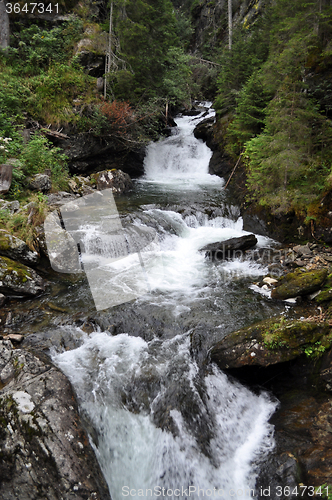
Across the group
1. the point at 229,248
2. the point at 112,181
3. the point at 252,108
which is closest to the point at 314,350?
the point at 229,248

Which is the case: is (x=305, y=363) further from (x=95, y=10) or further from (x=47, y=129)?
(x=95, y=10)

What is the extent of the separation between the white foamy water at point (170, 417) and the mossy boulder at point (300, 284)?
7.69 ft

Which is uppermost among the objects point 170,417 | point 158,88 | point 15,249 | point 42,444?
point 158,88

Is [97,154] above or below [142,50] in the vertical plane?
below

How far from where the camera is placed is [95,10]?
16953 millimetres

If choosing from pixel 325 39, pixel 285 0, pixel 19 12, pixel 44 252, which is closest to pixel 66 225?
pixel 44 252

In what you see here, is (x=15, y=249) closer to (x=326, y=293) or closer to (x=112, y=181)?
(x=326, y=293)

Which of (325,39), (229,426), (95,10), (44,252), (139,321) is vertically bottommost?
(229,426)

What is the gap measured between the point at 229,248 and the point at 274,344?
442 cm

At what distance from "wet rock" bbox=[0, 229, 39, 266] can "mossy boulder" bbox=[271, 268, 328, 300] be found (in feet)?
19.4

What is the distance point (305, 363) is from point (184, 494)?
8.19ft

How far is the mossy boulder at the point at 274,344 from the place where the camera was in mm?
4207

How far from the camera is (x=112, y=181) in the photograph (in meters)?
13.4

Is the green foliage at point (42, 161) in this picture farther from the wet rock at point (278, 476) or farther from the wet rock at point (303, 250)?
the wet rock at point (278, 476)
